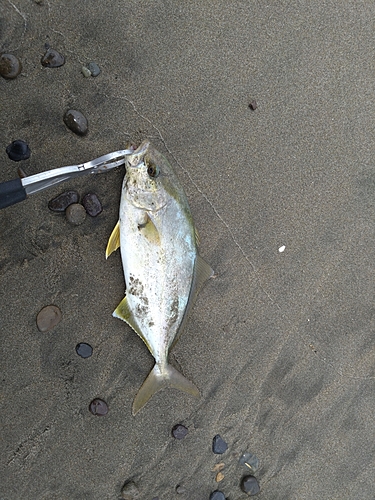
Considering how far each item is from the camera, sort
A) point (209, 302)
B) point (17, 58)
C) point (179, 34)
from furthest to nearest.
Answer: point (209, 302) → point (179, 34) → point (17, 58)

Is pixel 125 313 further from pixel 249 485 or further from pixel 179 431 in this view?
pixel 249 485

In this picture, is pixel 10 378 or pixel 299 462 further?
pixel 299 462

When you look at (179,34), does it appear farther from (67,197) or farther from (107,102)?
(67,197)

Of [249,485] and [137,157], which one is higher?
[137,157]

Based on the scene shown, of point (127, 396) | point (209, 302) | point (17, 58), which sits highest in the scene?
point (17, 58)

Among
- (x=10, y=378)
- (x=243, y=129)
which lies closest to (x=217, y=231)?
(x=243, y=129)

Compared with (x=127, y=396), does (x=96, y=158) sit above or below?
above

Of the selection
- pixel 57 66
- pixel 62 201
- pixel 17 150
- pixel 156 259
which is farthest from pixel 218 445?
pixel 57 66

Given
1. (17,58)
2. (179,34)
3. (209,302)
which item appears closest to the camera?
(17,58)
